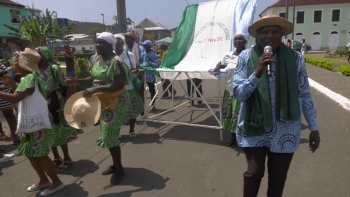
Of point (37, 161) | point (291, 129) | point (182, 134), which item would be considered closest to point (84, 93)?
point (37, 161)

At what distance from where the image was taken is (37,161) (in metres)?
3.38

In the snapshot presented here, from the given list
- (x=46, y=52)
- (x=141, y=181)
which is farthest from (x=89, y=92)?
(x=141, y=181)

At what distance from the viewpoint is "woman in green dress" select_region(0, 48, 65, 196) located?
3.04m

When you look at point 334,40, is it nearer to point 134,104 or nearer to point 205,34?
point 205,34

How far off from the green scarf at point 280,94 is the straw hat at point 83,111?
185cm

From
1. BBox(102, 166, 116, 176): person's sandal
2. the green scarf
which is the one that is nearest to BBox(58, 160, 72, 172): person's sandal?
BBox(102, 166, 116, 176): person's sandal

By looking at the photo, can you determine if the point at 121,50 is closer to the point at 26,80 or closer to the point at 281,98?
the point at 26,80

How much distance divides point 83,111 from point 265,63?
2.12 metres

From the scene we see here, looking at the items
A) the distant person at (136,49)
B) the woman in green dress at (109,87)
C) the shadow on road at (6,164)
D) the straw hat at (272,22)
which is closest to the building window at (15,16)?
the distant person at (136,49)

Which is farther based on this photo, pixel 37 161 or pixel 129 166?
pixel 129 166

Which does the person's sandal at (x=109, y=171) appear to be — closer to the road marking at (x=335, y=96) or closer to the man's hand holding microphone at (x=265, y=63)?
the man's hand holding microphone at (x=265, y=63)

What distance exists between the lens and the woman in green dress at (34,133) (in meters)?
3.04

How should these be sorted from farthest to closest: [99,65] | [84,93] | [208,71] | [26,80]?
[208,71]
[99,65]
[84,93]
[26,80]

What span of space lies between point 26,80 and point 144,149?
236 centimetres
